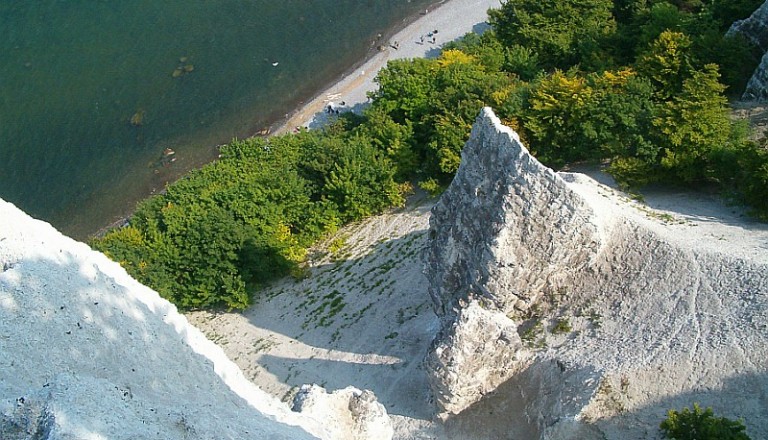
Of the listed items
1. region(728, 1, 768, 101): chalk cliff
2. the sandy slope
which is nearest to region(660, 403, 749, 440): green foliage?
the sandy slope

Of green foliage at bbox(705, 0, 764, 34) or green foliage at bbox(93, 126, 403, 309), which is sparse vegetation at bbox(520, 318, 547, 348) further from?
green foliage at bbox(705, 0, 764, 34)

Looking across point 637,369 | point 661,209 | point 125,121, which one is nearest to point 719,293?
point 637,369

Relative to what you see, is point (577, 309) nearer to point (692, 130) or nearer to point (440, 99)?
point (692, 130)

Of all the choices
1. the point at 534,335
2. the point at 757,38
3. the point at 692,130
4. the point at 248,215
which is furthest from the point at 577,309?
the point at 757,38

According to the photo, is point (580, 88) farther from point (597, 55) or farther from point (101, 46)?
point (101, 46)

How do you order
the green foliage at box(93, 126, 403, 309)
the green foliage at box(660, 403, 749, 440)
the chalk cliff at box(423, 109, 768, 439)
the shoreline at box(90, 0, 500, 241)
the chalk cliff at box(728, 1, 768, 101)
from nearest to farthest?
the green foliage at box(660, 403, 749, 440)
the chalk cliff at box(423, 109, 768, 439)
the chalk cliff at box(728, 1, 768, 101)
the green foliage at box(93, 126, 403, 309)
the shoreline at box(90, 0, 500, 241)

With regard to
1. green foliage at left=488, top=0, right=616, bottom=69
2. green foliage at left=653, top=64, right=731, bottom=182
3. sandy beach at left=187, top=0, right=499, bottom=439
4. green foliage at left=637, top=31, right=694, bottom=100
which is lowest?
sandy beach at left=187, top=0, right=499, bottom=439
